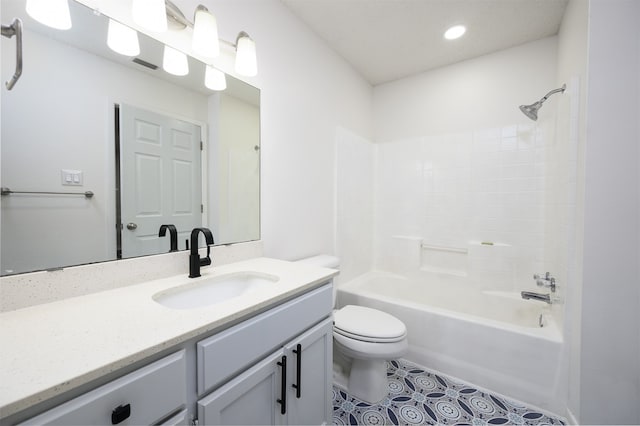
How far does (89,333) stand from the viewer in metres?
0.65

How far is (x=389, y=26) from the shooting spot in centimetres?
189

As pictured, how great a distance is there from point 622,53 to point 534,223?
1.21m

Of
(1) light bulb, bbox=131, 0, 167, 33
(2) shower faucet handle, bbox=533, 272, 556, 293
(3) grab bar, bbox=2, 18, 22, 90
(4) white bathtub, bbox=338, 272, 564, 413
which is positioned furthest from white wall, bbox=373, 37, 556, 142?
(3) grab bar, bbox=2, 18, 22, 90

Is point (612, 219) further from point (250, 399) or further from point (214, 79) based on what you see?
point (214, 79)

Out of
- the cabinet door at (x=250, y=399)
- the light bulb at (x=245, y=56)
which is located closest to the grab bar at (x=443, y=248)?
the cabinet door at (x=250, y=399)

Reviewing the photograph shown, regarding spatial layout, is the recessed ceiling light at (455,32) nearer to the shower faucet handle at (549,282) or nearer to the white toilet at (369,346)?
the shower faucet handle at (549,282)

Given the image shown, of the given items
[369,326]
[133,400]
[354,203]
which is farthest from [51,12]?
[354,203]

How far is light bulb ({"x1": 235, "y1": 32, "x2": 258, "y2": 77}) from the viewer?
1338mm

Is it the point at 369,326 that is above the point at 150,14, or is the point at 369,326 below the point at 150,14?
below

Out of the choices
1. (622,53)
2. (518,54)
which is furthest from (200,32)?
(518,54)

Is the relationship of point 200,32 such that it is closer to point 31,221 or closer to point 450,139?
point 31,221

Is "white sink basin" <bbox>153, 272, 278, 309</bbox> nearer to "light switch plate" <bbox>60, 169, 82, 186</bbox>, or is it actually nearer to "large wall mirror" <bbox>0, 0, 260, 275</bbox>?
"large wall mirror" <bbox>0, 0, 260, 275</bbox>

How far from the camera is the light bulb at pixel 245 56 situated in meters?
1.34

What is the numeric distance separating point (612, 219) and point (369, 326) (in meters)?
1.28
